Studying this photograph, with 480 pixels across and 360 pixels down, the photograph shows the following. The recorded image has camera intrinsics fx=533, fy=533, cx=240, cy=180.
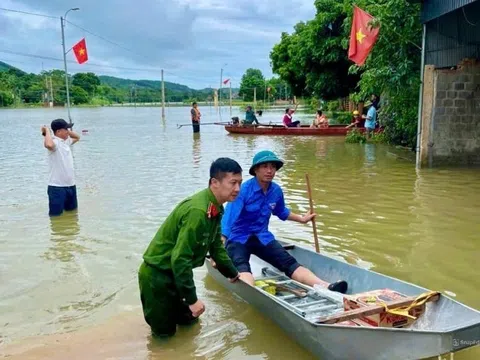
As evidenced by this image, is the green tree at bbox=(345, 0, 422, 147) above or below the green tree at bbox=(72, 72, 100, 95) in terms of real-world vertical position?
below

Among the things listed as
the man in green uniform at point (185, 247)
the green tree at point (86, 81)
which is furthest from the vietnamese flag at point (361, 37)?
the green tree at point (86, 81)

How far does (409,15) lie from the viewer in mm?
14211

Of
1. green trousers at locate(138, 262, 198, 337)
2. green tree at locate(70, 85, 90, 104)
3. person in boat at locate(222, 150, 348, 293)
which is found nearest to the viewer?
green trousers at locate(138, 262, 198, 337)

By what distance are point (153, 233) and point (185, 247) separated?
4.64 meters

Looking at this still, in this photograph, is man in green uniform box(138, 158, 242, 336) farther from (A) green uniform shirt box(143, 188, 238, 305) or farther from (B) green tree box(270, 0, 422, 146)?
(B) green tree box(270, 0, 422, 146)

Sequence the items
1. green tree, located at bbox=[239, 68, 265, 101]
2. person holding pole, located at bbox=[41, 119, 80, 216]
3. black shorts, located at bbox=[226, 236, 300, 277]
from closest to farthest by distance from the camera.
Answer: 1. black shorts, located at bbox=[226, 236, 300, 277]
2. person holding pole, located at bbox=[41, 119, 80, 216]
3. green tree, located at bbox=[239, 68, 265, 101]

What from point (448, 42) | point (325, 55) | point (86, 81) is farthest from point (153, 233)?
point (86, 81)

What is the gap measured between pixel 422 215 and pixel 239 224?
4.75 m

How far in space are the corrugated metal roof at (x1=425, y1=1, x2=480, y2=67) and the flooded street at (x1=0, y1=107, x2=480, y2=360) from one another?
2.93m

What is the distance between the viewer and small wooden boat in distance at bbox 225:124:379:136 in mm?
25344

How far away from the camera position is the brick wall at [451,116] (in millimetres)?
13484

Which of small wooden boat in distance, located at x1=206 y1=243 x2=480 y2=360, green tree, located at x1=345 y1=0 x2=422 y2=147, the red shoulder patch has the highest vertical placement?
green tree, located at x1=345 y1=0 x2=422 y2=147

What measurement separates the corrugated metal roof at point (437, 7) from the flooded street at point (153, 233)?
3751 millimetres

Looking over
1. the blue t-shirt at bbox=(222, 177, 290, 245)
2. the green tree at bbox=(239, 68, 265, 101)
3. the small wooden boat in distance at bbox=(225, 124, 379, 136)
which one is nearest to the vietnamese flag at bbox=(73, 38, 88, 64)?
the small wooden boat in distance at bbox=(225, 124, 379, 136)
